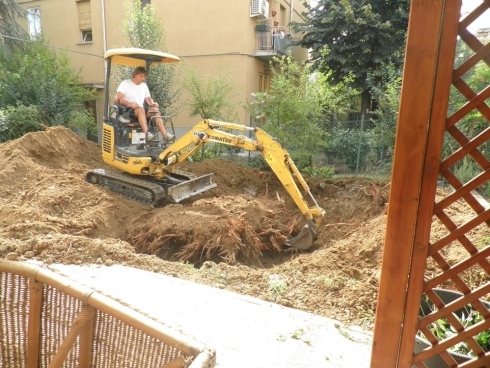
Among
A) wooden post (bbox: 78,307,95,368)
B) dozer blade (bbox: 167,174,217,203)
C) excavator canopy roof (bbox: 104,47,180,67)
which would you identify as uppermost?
excavator canopy roof (bbox: 104,47,180,67)

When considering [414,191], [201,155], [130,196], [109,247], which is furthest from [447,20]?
[201,155]

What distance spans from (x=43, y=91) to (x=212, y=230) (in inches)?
379

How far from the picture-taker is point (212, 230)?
5.64 meters

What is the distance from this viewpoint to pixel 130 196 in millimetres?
7430

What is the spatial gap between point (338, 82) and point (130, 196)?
9006 millimetres

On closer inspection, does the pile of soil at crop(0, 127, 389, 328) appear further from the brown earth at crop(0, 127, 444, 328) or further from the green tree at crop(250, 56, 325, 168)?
the green tree at crop(250, 56, 325, 168)

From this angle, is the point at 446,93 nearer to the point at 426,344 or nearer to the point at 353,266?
the point at 426,344

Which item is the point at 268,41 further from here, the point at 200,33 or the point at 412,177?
the point at 412,177

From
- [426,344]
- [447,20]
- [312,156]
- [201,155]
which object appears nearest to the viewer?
[447,20]

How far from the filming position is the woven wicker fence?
194 centimetres

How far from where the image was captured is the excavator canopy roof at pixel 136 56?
6719 mm

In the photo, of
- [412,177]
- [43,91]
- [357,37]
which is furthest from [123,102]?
[357,37]

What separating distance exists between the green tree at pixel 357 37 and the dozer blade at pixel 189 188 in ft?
22.4

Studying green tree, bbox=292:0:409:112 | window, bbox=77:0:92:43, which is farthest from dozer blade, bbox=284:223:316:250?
window, bbox=77:0:92:43
